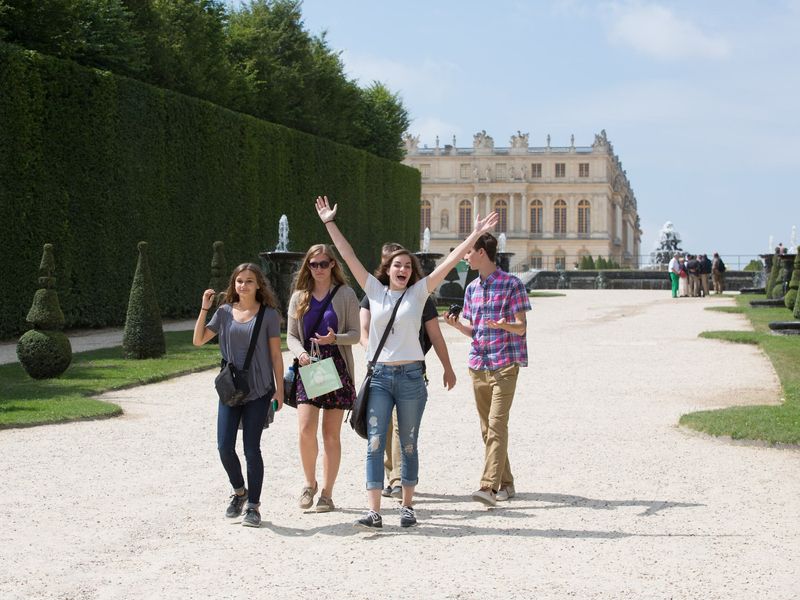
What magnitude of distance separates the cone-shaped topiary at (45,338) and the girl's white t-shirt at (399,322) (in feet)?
23.5

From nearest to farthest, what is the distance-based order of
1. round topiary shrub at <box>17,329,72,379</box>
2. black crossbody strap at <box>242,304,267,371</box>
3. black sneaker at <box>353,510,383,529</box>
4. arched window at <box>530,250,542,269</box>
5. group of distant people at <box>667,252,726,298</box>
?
1. black sneaker at <box>353,510,383,529</box>
2. black crossbody strap at <box>242,304,267,371</box>
3. round topiary shrub at <box>17,329,72,379</box>
4. group of distant people at <box>667,252,726,298</box>
5. arched window at <box>530,250,542,269</box>

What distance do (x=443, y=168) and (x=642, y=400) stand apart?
8676 cm

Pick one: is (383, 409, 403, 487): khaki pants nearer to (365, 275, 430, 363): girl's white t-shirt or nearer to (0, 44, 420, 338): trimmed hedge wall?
(365, 275, 430, 363): girl's white t-shirt

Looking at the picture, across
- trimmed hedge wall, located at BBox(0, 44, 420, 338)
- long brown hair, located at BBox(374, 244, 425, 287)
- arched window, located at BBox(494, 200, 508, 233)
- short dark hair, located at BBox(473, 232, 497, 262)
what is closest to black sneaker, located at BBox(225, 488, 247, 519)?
long brown hair, located at BBox(374, 244, 425, 287)

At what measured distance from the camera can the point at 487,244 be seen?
624 centimetres

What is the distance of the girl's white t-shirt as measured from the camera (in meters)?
5.77

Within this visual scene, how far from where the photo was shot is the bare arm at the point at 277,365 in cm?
594

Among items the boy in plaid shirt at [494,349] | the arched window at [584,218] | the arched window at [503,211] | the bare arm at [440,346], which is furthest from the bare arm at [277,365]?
the arched window at [584,218]

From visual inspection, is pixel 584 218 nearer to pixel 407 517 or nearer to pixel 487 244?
pixel 487 244

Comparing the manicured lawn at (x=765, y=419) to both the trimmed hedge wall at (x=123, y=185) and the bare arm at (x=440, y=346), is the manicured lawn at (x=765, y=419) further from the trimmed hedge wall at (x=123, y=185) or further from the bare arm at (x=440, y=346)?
the trimmed hedge wall at (x=123, y=185)

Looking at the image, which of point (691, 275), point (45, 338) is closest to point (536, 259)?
point (691, 275)

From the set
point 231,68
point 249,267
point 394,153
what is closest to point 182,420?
point 249,267

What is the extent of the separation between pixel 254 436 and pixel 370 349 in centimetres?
77

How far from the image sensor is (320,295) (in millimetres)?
6098
